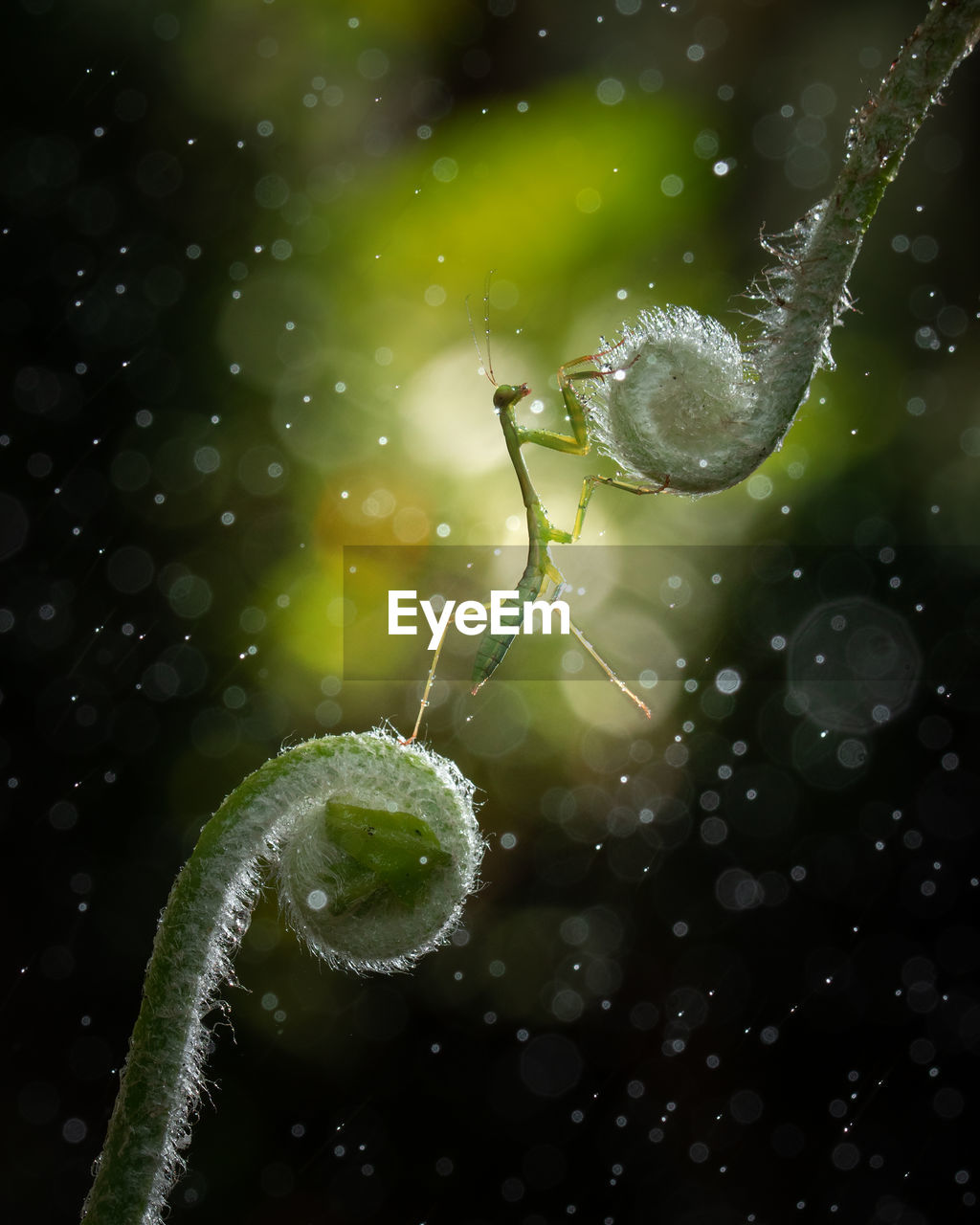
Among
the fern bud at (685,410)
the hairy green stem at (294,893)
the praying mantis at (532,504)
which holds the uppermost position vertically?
the fern bud at (685,410)

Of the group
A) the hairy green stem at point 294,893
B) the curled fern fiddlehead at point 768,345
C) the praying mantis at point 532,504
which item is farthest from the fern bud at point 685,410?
the praying mantis at point 532,504

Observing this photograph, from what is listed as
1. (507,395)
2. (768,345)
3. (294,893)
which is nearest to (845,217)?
(768,345)

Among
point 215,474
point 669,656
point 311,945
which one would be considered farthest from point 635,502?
point 311,945

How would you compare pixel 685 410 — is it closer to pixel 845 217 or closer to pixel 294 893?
pixel 845 217

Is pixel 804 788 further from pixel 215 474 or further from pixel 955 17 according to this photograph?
pixel 955 17

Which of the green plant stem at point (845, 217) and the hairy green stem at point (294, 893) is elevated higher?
the green plant stem at point (845, 217)

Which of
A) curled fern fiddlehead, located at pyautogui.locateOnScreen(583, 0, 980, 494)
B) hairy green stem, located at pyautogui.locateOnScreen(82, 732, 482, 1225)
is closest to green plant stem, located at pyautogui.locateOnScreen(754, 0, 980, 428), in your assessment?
curled fern fiddlehead, located at pyautogui.locateOnScreen(583, 0, 980, 494)

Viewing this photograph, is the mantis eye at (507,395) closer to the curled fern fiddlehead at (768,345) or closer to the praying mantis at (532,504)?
the praying mantis at (532,504)
